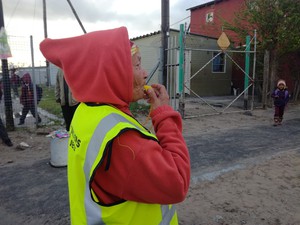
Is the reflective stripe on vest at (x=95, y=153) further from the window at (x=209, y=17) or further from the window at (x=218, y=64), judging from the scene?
the window at (x=209, y=17)

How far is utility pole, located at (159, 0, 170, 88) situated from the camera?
318 inches

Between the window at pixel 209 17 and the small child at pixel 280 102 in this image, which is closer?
the small child at pixel 280 102

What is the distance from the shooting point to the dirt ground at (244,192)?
9.87ft

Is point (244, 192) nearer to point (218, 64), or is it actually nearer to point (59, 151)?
point (59, 151)

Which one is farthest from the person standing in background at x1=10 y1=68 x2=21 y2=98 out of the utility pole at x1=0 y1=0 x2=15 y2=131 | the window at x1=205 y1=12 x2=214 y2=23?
the window at x1=205 y1=12 x2=214 y2=23

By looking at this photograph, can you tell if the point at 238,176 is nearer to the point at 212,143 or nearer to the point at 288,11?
the point at 212,143

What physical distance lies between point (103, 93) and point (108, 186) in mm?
345

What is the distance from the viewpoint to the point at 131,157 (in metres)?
0.98

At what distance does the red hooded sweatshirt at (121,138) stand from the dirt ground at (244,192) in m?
2.08

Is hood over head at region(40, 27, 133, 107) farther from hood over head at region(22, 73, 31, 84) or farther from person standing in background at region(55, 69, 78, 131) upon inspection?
hood over head at region(22, 73, 31, 84)

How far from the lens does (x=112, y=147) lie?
3.21ft

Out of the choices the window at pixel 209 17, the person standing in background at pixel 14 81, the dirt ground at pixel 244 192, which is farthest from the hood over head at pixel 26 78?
the window at pixel 209 17

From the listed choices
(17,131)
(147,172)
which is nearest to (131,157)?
(147,172)

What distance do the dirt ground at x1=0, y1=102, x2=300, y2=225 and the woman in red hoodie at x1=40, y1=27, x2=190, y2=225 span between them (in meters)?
2.06
